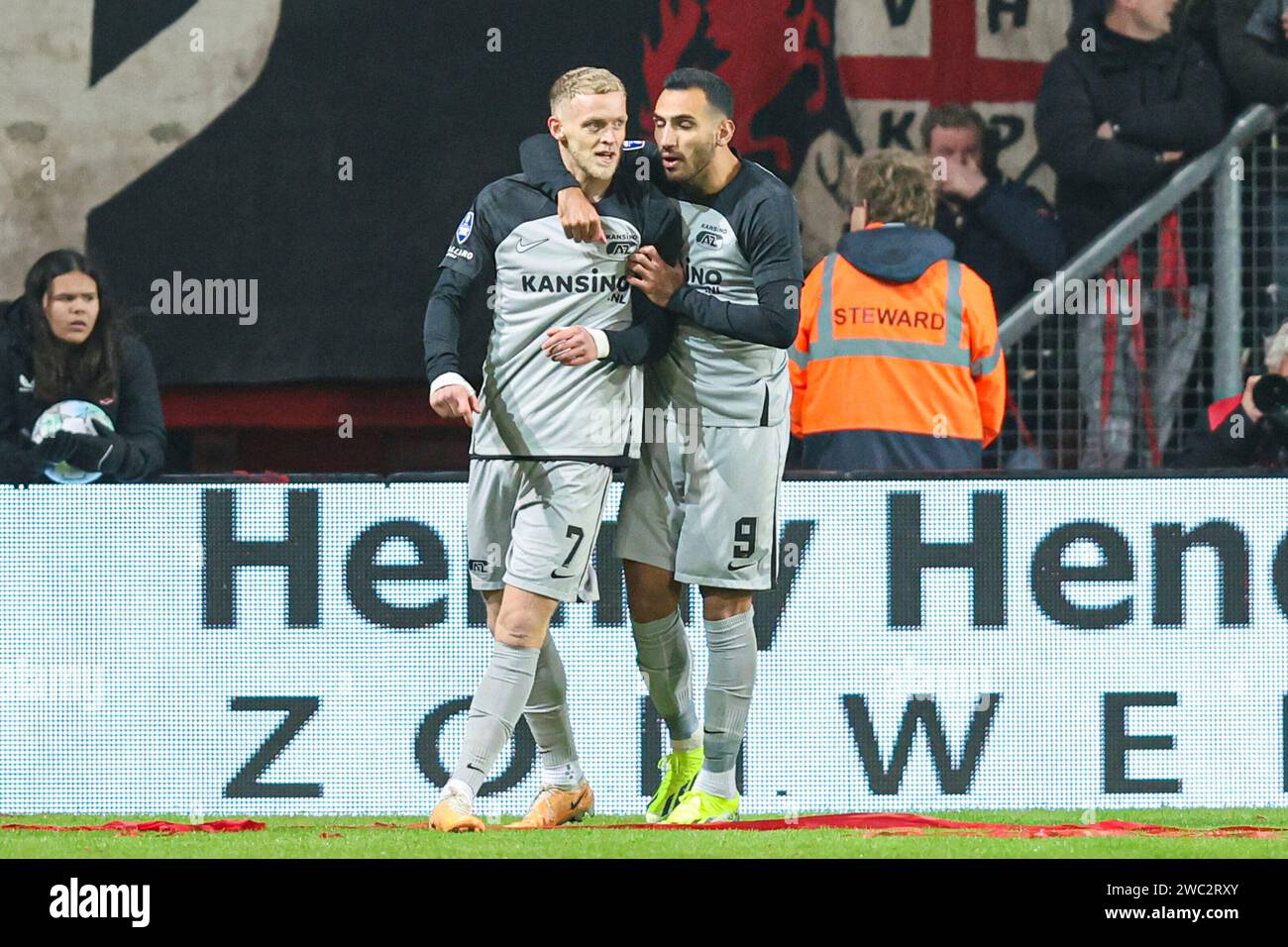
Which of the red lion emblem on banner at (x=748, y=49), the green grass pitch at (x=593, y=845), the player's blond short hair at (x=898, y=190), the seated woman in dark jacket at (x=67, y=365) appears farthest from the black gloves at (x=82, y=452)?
the red lion emblem on banner at (x=748, y=49)

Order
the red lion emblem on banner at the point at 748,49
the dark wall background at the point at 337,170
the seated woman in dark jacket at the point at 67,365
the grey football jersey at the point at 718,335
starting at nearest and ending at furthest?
the grey football jersey at the point at 718,335
the seated woman in dark jacket at the point at 67,365
the dark wall background at the point at 337,170
the red lion emblem on banner at the point at 748,49

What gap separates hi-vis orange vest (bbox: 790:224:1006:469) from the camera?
750cm

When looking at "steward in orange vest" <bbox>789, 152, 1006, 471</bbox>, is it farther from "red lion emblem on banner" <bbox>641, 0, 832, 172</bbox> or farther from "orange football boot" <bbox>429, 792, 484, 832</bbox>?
"orange football boot" <bbox>429, 792, 484, 832</bbox>

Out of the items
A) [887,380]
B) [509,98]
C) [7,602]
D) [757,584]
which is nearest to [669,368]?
[757,584]

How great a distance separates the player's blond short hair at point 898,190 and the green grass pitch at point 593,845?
2379 mm

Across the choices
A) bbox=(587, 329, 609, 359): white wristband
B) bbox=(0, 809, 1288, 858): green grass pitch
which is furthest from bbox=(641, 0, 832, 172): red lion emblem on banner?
bbox=(0, 809, 1288, 858): green grass pitch

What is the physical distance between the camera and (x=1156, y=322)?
28.1 feet

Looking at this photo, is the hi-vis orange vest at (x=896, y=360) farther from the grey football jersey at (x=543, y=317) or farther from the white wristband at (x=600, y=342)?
the white wristband at (x=600, y=342)

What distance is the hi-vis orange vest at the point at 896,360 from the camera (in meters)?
7.50

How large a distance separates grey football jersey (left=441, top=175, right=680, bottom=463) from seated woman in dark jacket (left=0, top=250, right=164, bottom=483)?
5.73 feet

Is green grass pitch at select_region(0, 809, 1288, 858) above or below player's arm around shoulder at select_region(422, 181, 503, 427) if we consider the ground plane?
below

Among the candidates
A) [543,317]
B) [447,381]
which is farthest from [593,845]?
[543,317]
